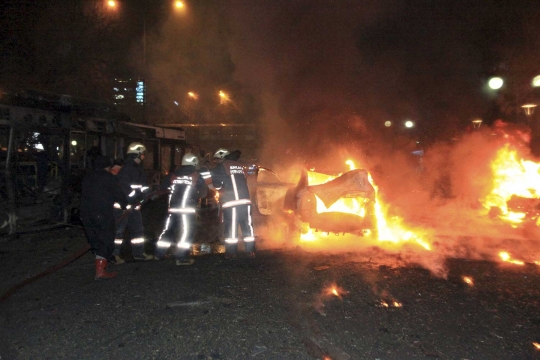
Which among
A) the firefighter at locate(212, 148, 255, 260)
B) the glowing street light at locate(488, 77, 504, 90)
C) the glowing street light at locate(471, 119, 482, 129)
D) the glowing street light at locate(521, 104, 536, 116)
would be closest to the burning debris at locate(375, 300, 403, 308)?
the firefighter at locate(212, 148, 255, 260)

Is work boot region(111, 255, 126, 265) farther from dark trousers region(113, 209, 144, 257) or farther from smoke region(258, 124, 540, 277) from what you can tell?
smoke region(258, 124, 540, 277)

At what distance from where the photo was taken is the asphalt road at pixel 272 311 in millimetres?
3156

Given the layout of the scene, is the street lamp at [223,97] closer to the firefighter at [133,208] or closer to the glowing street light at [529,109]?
the glowing street light at [529,109]

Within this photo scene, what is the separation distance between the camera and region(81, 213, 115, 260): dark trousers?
4824 millimetres

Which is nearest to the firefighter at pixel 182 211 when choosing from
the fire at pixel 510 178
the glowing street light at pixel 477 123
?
the fire at pixel 510 178

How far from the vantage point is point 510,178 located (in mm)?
11195

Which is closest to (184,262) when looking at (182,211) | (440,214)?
(182,211)

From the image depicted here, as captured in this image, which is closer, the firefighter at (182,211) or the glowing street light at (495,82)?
the firefighter at (182,211)

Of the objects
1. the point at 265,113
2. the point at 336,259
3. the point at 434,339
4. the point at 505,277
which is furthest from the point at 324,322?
the point at 265,113

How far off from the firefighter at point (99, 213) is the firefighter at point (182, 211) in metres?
0.83

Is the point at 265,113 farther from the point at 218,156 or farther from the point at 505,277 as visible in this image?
the point at 505,277

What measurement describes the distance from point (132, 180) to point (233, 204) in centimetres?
146

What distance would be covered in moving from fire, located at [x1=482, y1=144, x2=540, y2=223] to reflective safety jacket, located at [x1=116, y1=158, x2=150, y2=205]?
880cm

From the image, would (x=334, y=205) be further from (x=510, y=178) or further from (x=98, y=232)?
(x=510, y=178)
